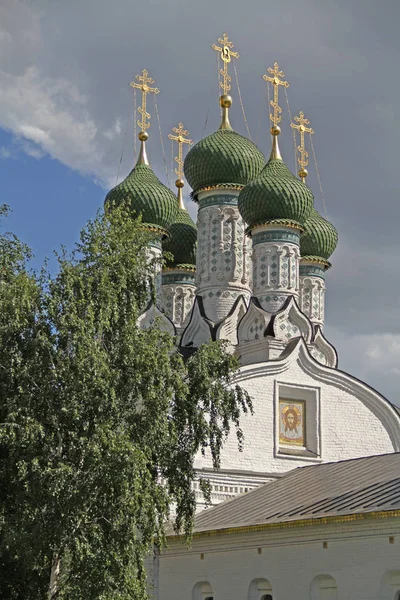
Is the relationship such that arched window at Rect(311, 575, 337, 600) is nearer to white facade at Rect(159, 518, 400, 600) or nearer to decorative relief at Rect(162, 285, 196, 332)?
white facade at Rect(159, 518, 400, 600)

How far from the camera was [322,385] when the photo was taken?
17188mm

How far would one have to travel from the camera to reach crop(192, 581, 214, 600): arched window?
13133 mm

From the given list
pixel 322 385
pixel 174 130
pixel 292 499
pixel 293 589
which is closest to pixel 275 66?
pixel 174 130

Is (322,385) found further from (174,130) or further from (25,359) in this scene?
(174,130)

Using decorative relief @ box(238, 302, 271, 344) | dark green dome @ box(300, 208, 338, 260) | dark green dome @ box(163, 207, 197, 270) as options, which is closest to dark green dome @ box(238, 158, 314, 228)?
decorative relief @ box(238, 302, 271, 344)

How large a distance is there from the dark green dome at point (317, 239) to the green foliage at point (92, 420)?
14516 mm

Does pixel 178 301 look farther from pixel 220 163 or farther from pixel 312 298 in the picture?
pixel 220 163

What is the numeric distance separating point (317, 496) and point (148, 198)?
11856mm

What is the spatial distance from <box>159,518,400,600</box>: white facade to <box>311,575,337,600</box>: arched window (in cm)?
1

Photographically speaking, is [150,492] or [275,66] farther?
A: [275,66]

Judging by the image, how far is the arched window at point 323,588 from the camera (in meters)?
11.2

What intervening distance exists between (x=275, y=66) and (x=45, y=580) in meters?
16.9

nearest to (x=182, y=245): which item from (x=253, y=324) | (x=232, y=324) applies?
(x=232, y=324)

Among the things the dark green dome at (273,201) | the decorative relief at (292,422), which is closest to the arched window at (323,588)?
the decorative relief at (292,422)
